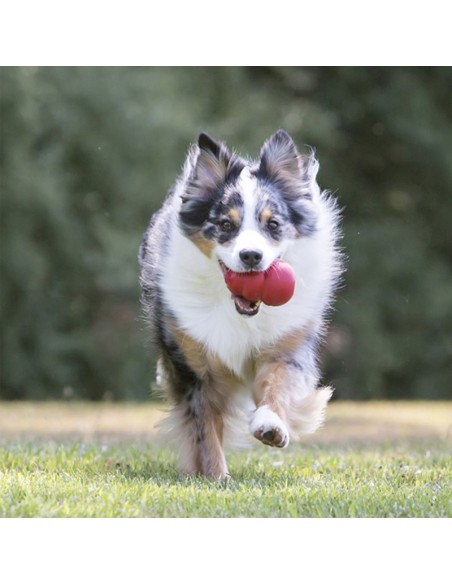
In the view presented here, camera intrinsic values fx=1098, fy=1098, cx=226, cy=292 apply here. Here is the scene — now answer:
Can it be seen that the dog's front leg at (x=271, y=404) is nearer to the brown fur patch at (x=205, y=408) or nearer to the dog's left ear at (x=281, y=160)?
the brown fur patch at (x=205, y=408)

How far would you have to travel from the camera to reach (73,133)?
19500 millimetres

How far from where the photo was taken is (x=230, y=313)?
640 cm

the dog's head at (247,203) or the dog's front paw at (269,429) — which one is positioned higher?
the dog's head at (247,203)

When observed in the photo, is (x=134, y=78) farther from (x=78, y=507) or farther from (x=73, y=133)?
(x=78, y=507)

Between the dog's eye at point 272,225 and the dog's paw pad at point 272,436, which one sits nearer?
the dog's paw pad at point 272,436

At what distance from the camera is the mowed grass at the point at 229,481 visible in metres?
5.27

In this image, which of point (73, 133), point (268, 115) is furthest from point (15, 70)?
point (268, 115)

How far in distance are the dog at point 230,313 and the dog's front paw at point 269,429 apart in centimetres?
19

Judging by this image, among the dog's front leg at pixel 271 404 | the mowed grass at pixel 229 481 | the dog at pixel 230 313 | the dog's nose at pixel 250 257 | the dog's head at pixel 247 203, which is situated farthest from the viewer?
the dog at pixel 230 313

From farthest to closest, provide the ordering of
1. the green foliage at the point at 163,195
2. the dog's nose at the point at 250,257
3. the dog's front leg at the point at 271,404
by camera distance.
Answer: the green foliage at the point at 163,195 → the dog's front leg at the point at 271,404 → the dog's nose at the point at 250,257

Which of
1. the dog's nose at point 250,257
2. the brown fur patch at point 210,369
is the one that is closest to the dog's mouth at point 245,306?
the dog's nose at point 250,257

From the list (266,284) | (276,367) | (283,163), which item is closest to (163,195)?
(283,163)

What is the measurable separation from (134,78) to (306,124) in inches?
135

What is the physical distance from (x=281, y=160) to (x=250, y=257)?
933mm
